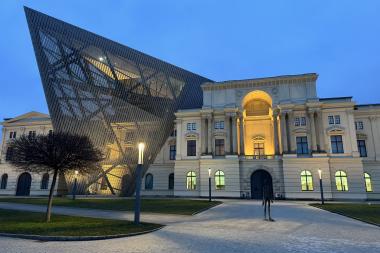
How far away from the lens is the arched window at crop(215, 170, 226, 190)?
4150 cm

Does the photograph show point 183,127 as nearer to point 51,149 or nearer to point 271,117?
point 271,117

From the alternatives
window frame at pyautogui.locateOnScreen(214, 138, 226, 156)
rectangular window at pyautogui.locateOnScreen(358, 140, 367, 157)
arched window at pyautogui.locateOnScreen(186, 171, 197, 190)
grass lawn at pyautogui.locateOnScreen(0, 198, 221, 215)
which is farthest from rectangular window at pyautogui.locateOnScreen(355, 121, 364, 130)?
grass lawn at pyautogui.locateOnScreen(0, 198, 221, 215)

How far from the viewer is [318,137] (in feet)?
133

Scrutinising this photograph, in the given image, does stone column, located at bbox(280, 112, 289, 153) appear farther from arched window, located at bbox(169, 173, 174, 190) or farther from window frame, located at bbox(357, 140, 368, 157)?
arched window, located at bbox(169, 173, 174, 190)

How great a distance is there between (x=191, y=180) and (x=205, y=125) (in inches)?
401

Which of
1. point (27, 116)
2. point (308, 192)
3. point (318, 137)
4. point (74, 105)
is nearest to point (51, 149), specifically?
point (74, 105)

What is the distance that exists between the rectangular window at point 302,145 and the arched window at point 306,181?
364 centimetres

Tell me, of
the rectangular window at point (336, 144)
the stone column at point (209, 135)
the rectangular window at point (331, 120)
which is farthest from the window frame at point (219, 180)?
the rectangular window at point (331, 120)

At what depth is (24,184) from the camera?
54562 millimetres

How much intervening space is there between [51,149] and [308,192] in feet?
119

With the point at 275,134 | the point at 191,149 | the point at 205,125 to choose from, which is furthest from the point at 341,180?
the point at 191,149

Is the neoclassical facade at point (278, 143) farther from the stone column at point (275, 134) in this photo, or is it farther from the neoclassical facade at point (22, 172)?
the neoclassical facade at point (22, 172)

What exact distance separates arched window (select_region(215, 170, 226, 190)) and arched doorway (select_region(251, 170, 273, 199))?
16.0 ft

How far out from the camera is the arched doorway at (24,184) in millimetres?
54116
